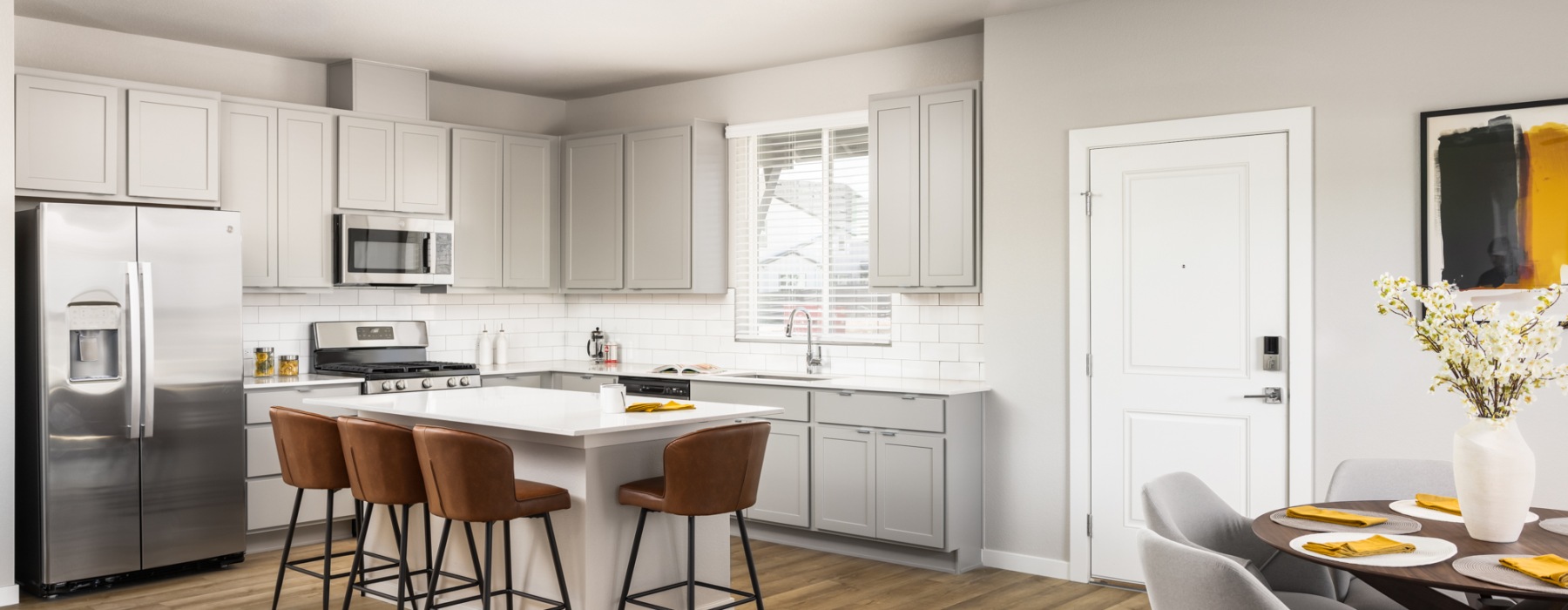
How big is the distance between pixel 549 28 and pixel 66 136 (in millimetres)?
2253

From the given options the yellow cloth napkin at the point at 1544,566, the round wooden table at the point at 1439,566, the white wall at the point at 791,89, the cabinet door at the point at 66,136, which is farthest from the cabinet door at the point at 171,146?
the yellow cloth napkin at the point at 1544,566

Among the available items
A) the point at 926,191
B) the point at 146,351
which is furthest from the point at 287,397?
the point at 926,191

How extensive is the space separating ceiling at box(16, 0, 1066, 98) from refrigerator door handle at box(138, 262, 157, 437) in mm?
1291

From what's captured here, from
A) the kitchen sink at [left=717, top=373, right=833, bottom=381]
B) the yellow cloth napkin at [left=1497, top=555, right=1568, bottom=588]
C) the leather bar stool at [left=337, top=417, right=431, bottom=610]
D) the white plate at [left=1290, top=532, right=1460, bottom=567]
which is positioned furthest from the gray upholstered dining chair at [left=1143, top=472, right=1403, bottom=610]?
the kitchen sink at [left=717, top=373, right=833, bottom=381]

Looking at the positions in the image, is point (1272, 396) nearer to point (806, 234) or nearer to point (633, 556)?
point (633, 556)

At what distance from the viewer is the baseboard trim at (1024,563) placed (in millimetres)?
5179

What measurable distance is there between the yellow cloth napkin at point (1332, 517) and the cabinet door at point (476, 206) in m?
5.06

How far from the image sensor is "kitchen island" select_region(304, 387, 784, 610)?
12.6 ft

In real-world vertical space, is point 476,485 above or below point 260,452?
above

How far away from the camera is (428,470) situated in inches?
146

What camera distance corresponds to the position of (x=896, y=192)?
18.8 ft

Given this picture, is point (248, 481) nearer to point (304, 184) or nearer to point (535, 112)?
point (304, 184)

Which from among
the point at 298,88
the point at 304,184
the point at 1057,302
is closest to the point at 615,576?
the point at 1057,302

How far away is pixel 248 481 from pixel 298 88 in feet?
7.41
